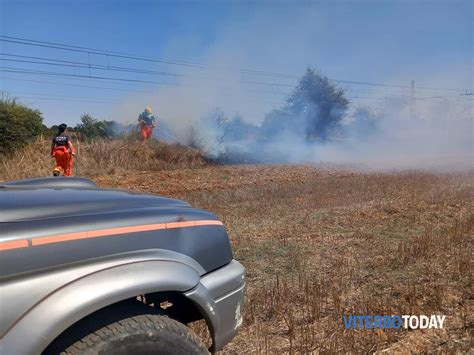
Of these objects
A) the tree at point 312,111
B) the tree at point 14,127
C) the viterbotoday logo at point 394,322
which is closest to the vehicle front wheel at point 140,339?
the viterbotoday logo at point 394,322

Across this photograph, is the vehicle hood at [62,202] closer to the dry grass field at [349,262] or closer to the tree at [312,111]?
the dry grass field at [349,262]

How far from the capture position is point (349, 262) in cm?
525

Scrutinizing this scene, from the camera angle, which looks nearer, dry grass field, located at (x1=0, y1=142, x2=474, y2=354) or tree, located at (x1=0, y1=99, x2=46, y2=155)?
dry grass field, located at (x1=0, y1=142, x2=474, y2=354)

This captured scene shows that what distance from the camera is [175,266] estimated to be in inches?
78.7

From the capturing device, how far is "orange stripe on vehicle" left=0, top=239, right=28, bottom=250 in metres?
1.53

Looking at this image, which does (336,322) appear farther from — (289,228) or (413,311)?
(289,228)

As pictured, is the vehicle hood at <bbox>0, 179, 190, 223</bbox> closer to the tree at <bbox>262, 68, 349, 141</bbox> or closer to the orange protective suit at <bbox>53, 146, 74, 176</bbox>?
the orange protective suit at <bbox>53, 146, 74, 176</bbox>

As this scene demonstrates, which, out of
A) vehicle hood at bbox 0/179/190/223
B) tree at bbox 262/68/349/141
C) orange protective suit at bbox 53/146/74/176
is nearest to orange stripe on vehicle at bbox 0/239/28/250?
vehicle hood at bbox 0/179/190/223

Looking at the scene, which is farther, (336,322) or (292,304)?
(292,304)

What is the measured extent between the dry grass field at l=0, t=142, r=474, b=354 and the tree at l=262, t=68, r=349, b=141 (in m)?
19.6

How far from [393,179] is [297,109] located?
809 inches

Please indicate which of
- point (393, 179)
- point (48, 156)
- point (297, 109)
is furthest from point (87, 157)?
point (297, 109)

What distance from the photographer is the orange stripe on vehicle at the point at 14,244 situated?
153 cm

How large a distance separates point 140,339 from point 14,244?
0.67 metres
